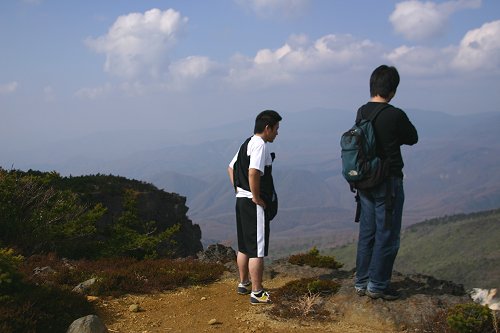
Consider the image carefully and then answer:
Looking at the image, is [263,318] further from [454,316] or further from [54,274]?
[54,274]

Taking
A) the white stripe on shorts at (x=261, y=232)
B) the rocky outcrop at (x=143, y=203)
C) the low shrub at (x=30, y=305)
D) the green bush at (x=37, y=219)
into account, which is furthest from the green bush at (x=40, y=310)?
the rocky outcrop at (x=143, y=203)

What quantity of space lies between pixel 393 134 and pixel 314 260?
5044mm

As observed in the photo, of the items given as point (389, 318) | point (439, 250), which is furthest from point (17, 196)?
point (439, 250)

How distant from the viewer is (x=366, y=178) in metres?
6.71

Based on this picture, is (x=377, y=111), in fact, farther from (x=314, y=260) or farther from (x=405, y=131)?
(x=314, y=260)

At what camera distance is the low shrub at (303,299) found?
724 cm

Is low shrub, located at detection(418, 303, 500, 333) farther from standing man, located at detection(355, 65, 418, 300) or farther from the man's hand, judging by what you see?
the man's hand

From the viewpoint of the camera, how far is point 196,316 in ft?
24.4

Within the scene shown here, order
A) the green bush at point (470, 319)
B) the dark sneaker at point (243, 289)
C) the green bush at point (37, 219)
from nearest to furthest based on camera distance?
the green bush at point (470, 319) → the dark sneaker at point (243, 289) → the green bush at point (37, 219)

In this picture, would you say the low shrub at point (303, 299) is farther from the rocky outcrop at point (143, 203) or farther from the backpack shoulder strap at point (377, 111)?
the rocky outcrop at point (143, 203)

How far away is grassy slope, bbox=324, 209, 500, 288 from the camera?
8425 centimetres

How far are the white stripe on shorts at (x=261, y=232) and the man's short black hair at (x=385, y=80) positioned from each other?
8.10ft

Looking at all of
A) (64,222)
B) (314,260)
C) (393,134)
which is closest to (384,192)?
(393,134)

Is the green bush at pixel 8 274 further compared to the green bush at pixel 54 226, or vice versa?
the green bush at pixel 54 226
